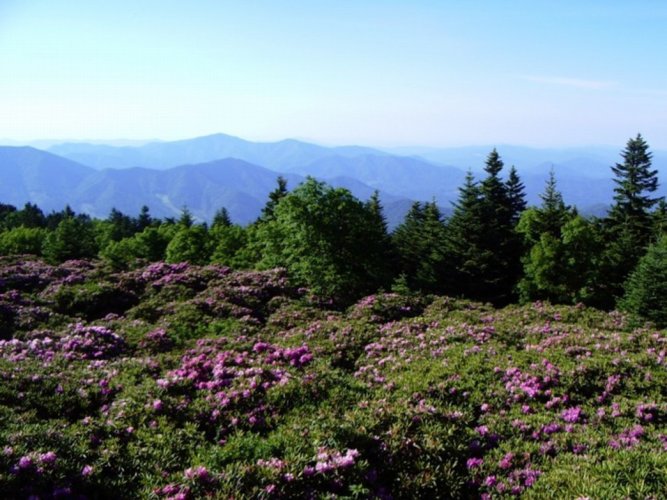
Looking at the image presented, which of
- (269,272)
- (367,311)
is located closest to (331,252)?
(269,272)

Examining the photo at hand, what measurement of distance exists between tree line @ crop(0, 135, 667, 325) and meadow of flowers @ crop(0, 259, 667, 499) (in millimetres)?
8889

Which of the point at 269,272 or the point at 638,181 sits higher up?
the point at 638,181

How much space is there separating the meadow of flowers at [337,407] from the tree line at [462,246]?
889cm

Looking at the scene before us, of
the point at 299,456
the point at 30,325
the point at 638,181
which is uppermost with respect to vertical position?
the point at 638,181

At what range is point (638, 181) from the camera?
163ft

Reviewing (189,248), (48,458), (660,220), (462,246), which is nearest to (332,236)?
(462,246)

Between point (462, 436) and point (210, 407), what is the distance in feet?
14.7

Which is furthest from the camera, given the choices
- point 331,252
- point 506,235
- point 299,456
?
point 506,235

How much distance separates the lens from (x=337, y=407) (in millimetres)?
8734

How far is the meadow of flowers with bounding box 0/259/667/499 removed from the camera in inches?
237

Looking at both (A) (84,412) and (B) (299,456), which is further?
(A) (84,412)

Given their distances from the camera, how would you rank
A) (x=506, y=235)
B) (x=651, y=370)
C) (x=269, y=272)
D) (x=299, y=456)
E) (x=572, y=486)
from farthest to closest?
(x=506, y=235), (x=269, y=272), (x=651, y=370), (x=299, y=456), (x=572, y=486)

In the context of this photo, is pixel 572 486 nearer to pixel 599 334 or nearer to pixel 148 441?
pixel 148 441

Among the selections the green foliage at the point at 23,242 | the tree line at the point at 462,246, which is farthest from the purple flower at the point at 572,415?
the green foliage at the point at 23,242
